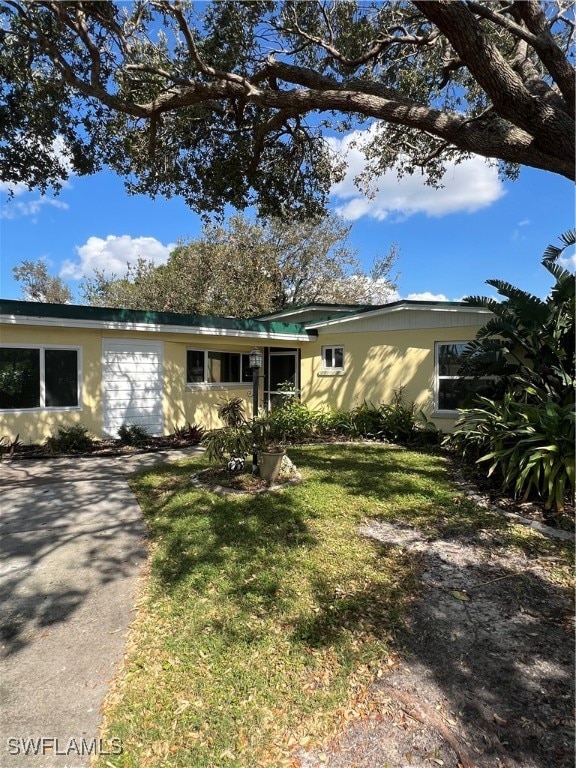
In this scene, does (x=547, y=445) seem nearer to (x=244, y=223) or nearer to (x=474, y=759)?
(x=474, y=759)

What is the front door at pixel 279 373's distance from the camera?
13008 mm

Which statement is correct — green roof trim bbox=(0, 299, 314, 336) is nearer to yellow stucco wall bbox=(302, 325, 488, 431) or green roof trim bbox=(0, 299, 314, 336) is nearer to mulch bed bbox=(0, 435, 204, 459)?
yellow stucco wall bbox=(302, 325, 488, 431)

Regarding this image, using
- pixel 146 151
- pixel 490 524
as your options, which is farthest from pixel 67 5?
pixel 490 524

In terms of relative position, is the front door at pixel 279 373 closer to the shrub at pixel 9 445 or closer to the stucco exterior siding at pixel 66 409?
the stucco exterior siding at pixel 66 409

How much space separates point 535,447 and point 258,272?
1925 centimetres

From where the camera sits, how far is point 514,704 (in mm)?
2262

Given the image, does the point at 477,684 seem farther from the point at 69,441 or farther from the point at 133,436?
the point at 133,436

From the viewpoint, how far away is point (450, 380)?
9859mm

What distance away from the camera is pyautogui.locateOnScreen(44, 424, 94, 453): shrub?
8.54 m

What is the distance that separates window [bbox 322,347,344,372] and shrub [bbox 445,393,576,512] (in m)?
5.71

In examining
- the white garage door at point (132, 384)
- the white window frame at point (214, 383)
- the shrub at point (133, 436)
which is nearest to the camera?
the shrub at point (133, 436)

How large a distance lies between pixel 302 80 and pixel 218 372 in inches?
288

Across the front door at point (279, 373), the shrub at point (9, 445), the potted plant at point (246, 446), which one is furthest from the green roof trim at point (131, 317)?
the potted plant at point (246, 446)

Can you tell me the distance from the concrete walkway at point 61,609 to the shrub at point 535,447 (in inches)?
178
